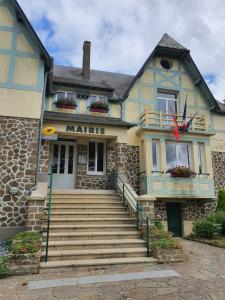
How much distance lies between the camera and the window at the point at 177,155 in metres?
13.0

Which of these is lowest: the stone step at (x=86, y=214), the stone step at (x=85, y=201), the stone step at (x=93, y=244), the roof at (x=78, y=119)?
the stone step at (x=93, y=244)

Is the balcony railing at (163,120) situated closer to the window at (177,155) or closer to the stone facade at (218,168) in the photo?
the window at (177,155)

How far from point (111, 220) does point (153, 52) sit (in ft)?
34.2

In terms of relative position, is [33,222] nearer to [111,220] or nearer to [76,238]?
[76,238]

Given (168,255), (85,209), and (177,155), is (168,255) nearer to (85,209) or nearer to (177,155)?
(85,209)

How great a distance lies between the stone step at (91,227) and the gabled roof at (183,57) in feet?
30.0

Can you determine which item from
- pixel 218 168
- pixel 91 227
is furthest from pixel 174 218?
pixel 91 227

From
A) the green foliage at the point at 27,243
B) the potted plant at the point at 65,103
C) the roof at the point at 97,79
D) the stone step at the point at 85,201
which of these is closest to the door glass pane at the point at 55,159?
the potted plant at the point at 65,103

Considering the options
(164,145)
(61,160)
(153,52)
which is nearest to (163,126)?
(164,145)

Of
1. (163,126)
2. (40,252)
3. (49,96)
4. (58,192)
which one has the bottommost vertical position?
(40,252)

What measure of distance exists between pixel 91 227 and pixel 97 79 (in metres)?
10.3

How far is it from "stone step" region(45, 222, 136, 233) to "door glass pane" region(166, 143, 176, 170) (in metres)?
5.47

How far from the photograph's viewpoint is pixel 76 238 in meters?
7.39

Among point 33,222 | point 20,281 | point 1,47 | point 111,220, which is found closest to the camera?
point 20,281
